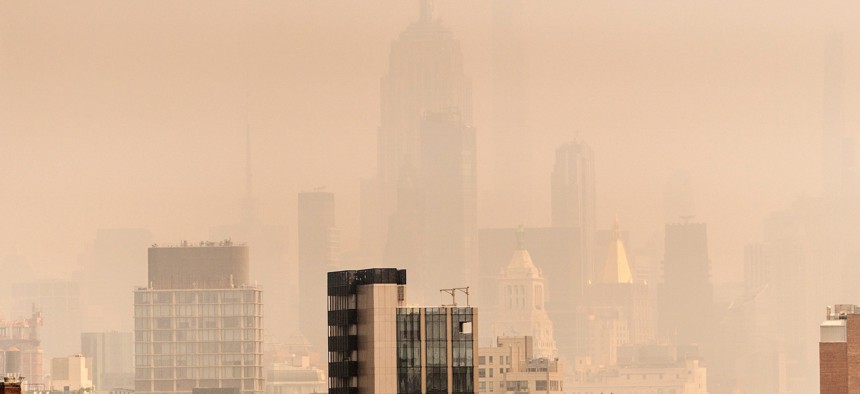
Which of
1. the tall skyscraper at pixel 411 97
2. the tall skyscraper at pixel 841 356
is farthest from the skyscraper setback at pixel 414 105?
the tall skyscraper at pixel 841 356

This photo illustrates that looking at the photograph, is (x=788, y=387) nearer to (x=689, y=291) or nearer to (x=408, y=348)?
(x=689, y=291)

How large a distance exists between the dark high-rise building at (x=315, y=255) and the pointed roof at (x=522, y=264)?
994 cm

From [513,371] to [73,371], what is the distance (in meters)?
34.0

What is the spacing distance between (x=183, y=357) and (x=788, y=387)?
33.6 m

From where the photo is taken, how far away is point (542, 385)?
89.7 meters

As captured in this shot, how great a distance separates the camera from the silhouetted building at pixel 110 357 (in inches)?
4596

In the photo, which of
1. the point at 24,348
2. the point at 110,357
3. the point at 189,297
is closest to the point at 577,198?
the point at 189,297

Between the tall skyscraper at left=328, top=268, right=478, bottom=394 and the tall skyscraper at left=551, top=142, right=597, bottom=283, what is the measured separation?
77566mm

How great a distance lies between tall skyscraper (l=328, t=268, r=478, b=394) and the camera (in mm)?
42938

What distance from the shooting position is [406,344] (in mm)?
43062

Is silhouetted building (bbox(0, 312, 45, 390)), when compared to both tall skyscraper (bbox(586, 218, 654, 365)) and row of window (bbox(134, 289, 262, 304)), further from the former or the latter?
tall skyscraper (bbox(586, 218, 654, 365))

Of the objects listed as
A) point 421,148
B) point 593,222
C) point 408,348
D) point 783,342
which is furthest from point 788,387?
point 408,348

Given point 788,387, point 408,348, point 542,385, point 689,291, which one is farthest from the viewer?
point 689,291

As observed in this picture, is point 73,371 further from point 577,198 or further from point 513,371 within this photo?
point 513,371
